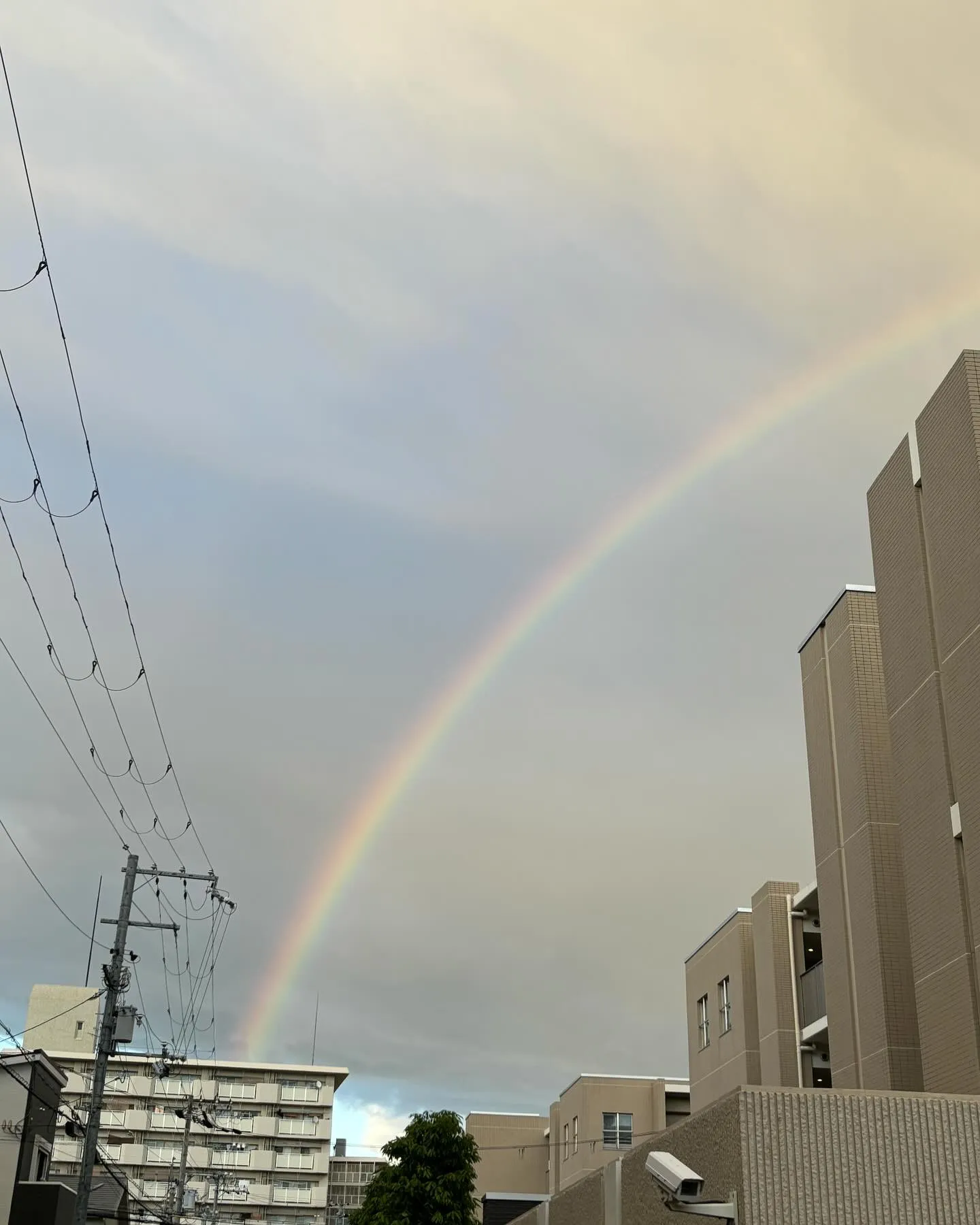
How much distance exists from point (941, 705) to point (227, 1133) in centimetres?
10294

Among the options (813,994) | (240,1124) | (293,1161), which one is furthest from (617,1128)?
(240,1124)

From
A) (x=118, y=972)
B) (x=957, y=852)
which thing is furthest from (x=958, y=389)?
(x=118, y=972)

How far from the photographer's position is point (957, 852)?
58.4 ft

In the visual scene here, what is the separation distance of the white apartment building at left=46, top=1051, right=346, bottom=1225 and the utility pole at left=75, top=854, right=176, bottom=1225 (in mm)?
78020

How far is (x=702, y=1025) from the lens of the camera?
1553 inches

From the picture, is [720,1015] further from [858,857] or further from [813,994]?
[858,857]

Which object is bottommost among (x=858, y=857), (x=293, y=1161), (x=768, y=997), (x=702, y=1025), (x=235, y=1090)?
(x=768, y=997)

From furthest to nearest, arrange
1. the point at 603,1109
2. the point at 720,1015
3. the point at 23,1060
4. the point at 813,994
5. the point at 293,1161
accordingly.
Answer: the point at 293,1161 < the point at 603,1109 < the point at 23,1060 < the point at 720,1015 < the point at 813,994

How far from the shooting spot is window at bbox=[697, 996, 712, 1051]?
38875 millimetres

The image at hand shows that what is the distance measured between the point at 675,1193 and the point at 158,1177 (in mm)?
111401

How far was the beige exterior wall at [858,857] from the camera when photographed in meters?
21.9

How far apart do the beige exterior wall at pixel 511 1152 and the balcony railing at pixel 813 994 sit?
4439 centimetres

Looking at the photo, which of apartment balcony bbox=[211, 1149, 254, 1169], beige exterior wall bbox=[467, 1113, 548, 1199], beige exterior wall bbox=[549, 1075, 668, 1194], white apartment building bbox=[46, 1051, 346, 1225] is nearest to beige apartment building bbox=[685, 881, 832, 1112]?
beige exterior wall bbox=[549, 1075, 668, 1194]

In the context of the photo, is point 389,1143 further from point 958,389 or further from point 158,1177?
point 158,1177
